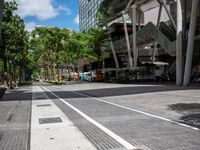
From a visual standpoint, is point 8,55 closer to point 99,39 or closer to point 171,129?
point 99,39

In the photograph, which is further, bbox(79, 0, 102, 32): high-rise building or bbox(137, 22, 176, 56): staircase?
bbox(79, 0, 102, 32): high-rise building

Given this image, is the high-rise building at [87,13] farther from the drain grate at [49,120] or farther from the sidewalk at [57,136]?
the sidewalk at [57,136]

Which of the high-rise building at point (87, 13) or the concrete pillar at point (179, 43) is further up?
the high-rise building at point (87, 13)

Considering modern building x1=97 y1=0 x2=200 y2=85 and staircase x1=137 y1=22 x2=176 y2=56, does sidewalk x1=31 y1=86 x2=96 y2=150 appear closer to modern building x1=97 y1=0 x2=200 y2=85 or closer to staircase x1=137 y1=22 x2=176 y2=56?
modern building x1=97 y1=0 x2=200 y2=85

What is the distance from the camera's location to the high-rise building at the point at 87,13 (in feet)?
348

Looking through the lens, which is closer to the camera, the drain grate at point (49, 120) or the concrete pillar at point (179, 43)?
the drain grate at point (49, 120)

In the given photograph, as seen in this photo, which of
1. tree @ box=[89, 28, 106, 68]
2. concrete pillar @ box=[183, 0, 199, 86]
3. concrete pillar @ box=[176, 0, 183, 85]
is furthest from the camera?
tree @ box=[89, 28, 106, 68]

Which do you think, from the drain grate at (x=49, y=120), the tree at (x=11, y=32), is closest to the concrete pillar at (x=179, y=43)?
the tree at (x=11, y=32)

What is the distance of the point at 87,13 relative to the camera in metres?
120

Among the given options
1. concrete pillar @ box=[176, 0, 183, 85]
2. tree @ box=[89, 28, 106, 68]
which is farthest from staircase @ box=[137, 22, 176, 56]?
tree @ box=[89, 28, 106, 68]

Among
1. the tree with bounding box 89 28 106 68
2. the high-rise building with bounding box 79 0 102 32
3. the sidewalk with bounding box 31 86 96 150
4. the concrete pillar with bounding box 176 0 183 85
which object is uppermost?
the high-rise building with bounding box 79 0 102 32

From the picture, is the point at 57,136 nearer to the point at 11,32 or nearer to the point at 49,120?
the point at 49,120

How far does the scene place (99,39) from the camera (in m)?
61.4

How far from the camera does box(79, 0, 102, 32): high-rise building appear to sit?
106 metres
